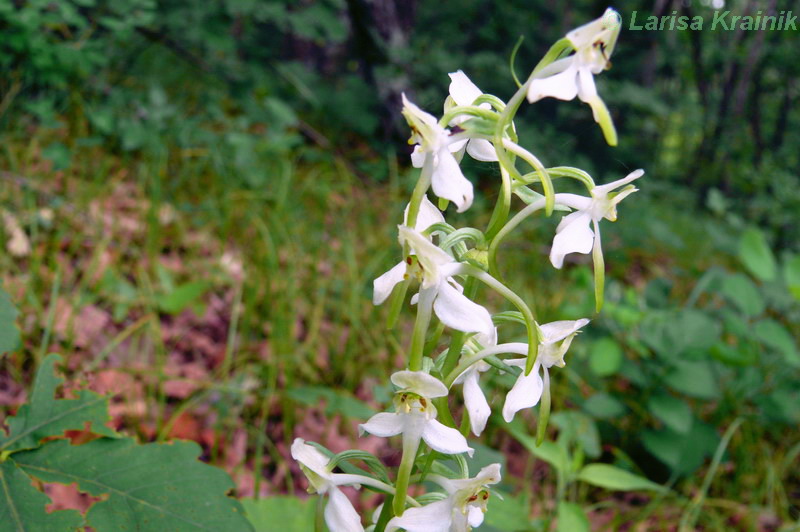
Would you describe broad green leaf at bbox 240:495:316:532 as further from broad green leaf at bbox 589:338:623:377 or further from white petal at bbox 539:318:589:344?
broad green leaf at bbox 589:338:623:377

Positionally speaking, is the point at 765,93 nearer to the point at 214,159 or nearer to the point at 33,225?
the point at 214,159

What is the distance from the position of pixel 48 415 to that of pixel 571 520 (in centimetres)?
97

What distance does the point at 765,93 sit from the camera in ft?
19.5

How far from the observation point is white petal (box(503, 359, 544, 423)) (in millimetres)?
697

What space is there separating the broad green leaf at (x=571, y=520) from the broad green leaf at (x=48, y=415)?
86 centimetres

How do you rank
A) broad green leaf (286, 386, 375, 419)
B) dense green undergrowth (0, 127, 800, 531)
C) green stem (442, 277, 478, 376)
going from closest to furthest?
1. green stem (442, 277, 478, 376)
2. broad green leaf (286, 386, 375, 419)
3. dense green undergrowth (0, 127, 800, 531)

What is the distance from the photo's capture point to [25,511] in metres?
0.73

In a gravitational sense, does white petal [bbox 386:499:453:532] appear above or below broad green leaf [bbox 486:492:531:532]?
above

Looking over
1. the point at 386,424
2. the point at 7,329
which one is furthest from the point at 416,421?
the point at 7,329

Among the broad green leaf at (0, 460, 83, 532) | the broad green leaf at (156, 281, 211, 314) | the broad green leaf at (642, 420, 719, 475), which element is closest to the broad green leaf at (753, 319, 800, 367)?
the broad green leaf at (642, 420, 719, 475)

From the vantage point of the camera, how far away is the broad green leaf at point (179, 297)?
6.57 ft

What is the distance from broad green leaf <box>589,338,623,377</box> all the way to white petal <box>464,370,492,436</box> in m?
1.17

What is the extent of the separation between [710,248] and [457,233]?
14.0 feet

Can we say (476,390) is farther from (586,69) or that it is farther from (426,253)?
(586,69)
